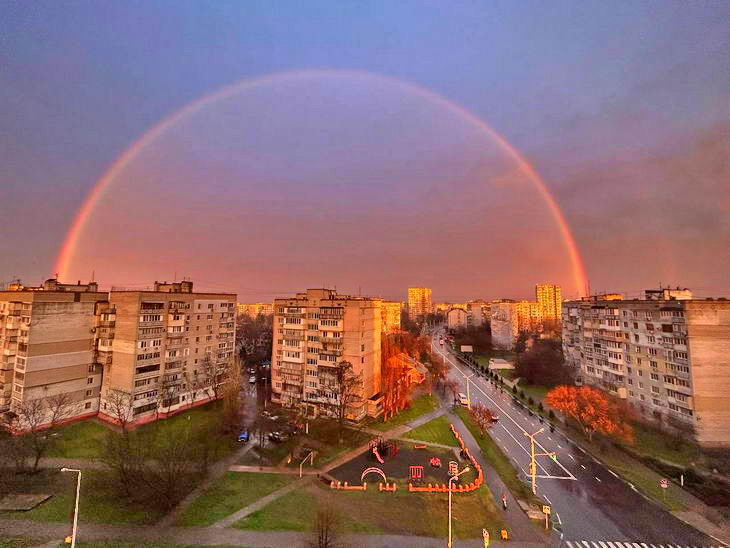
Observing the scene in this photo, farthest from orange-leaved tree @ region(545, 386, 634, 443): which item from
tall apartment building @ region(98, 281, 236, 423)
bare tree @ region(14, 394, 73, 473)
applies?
bare tree @ region(14, 394, 73, 473)

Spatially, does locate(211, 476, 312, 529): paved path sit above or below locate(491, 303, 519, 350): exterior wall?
below

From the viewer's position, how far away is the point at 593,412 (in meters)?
37.3

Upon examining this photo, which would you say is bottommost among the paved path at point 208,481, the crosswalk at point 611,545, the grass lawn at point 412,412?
the crosswalk at point 611,545

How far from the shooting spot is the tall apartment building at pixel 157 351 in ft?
133

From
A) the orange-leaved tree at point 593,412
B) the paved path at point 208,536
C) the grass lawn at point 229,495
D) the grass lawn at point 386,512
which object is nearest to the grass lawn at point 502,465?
the grass lawn at point 386,512

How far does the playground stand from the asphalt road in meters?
6.59

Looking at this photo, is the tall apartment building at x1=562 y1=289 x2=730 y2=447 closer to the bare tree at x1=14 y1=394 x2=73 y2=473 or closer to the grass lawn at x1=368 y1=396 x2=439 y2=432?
the grass lawn at x1=368 y1=396 x2=439 y2=432

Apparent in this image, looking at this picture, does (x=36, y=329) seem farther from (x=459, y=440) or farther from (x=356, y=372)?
(x=459, y=440)

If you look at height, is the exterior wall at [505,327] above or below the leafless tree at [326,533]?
above

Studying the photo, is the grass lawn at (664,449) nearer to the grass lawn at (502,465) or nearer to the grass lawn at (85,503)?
the grass lawn at (502,465)

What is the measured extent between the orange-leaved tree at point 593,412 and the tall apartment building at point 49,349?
56735 mm

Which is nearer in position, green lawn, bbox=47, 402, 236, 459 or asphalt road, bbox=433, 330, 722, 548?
asphalt road, bbox=433, 330, 722, 548

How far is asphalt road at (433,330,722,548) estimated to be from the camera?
71.1 ft

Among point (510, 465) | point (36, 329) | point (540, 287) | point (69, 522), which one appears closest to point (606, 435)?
point (510, 465)
